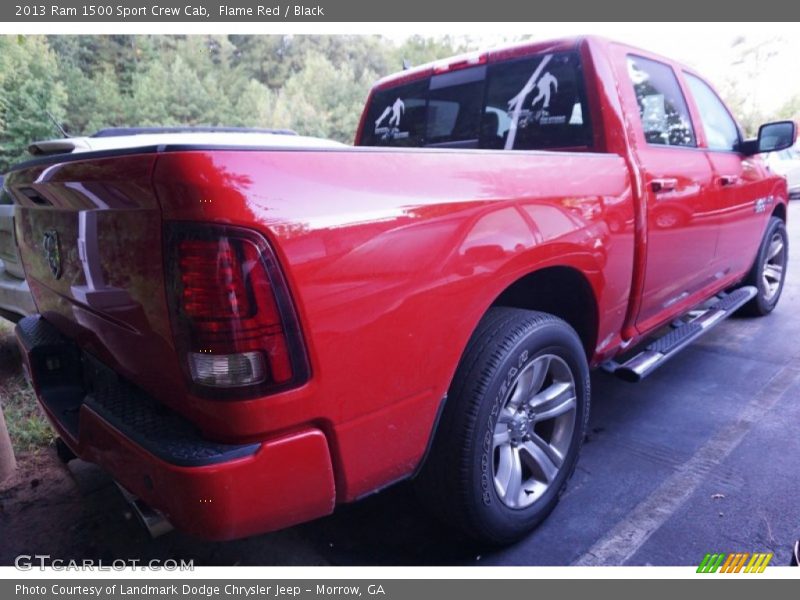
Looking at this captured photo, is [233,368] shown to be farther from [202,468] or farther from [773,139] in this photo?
[773,139]

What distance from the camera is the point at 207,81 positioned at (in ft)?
97.5

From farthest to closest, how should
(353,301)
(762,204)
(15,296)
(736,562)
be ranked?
(762,204)
(15,296)
(736,562)
(353,301)

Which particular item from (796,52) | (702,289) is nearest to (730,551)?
(702,289)

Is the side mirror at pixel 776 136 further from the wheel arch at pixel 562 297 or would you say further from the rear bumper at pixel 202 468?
the rear bumper at pixel 202 468

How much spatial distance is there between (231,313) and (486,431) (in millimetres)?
987

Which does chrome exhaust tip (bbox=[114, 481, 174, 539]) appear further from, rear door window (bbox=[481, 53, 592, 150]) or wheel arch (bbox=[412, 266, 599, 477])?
rear door window (bbox=[481, 53, 592, 150])

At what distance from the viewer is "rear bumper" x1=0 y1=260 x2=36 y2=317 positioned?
3.60 meters

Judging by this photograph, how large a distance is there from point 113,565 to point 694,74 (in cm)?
409

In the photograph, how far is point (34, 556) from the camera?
220cm

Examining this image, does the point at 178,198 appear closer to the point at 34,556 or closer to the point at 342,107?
the point at 34,556

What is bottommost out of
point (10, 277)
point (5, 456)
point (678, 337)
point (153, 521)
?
point (5, 456)

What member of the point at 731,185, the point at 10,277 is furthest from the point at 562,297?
the point at 10,277

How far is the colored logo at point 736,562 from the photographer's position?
6.48ft

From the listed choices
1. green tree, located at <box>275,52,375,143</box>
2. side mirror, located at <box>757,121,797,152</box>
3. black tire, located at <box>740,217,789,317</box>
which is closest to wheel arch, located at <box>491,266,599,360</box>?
side mirror, located at <box>757,121,797,152</box>
